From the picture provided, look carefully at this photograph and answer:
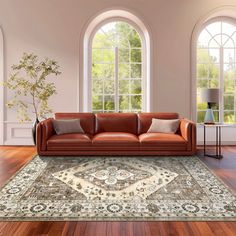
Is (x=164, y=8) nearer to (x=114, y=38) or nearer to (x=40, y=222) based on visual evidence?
(x=114, y=38)

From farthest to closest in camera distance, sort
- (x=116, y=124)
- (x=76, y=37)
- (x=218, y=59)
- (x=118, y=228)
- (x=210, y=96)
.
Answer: (x=218, y=59)
(x=76, y=37)
(x=116, y=124)
(x=210, y=96)
(x=118, y=228)

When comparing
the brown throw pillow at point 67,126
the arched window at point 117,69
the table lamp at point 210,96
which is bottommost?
the brown throw pillow at point 67,126

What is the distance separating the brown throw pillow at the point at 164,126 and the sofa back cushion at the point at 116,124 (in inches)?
14.2

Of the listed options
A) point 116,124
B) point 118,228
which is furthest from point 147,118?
point 118,228

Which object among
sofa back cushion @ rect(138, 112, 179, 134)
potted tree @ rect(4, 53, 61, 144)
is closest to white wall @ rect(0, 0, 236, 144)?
potted tree @ rect(4, 53, 61, 144)

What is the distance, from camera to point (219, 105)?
670 cm

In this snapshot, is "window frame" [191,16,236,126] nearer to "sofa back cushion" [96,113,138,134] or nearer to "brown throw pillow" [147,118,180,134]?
"brown throw pillow" [147,118,180,134]

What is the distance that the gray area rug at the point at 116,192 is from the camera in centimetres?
265

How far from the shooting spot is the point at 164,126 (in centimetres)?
536

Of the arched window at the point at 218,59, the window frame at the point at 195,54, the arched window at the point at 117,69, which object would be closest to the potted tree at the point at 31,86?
the arched window at the point at 117,69

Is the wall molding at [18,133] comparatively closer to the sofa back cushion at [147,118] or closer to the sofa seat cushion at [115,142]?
the sofa seat cushion at [115,142]

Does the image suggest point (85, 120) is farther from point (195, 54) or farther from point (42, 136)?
point (195, 54)

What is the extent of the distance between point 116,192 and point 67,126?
2368 millimetres

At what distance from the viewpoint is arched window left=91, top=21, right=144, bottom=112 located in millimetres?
6770
